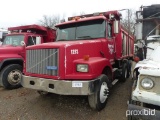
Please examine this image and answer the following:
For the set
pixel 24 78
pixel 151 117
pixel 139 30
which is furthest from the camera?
pixel 139 30

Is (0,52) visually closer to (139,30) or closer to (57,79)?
(57,79)

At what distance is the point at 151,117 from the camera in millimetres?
2783

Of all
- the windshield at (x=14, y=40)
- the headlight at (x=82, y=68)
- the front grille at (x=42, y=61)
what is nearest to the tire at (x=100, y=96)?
the headlight at (x=82, y=68)

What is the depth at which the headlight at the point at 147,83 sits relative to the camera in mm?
2928

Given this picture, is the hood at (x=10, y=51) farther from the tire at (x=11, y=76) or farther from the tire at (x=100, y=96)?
the tire at (x=100, y=96)

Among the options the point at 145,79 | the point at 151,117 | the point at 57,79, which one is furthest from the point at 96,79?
the point at 151,117

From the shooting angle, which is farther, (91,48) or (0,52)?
(0,52)

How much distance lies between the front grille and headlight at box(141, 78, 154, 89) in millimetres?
1945

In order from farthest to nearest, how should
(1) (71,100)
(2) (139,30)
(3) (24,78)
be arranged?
(1) (71,100) < (2) (139,30) < (3) (24,78)

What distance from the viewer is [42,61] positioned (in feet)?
13.8

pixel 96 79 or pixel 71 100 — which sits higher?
pixel 96 79

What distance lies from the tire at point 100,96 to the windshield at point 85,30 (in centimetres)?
147

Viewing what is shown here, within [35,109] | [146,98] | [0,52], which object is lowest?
[35,109]

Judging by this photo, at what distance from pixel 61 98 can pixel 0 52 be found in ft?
10.3
